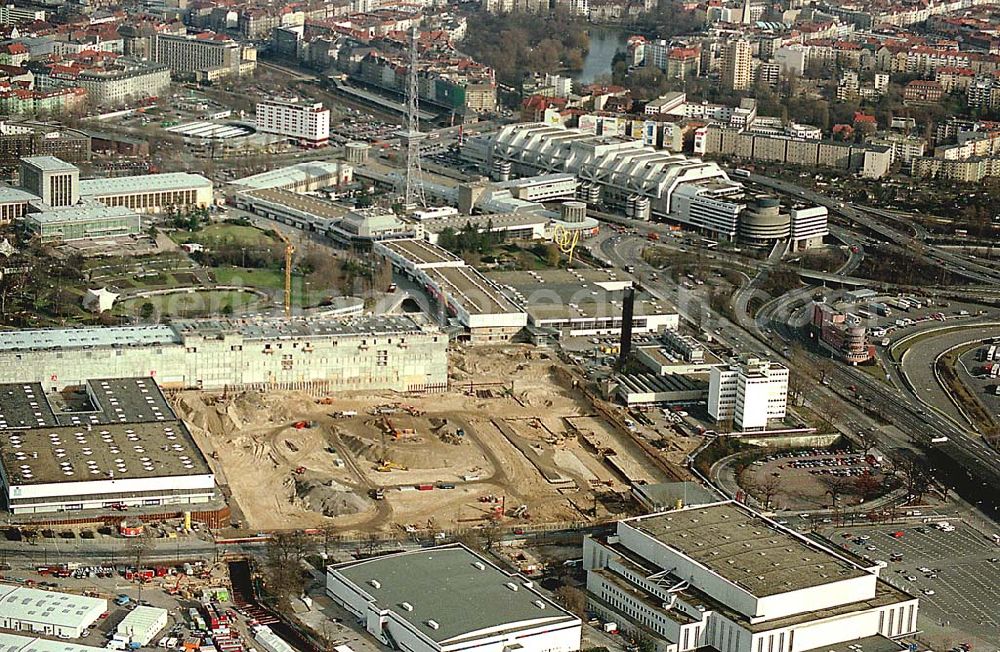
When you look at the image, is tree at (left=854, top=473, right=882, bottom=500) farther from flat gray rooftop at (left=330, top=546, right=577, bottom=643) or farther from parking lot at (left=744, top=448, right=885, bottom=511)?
flat gray rooftop at (left=330, top=546, right=577, bottom=643)

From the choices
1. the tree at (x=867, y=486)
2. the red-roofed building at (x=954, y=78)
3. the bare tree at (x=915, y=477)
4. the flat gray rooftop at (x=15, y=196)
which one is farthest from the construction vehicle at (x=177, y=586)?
the red-roofed building at (x=954, y=78)

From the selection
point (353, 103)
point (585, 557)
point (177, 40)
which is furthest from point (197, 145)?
point (585, 557)

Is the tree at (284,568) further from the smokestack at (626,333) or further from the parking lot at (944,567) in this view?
the smokestack at (626,333)

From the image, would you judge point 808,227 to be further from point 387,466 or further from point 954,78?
point 954,78

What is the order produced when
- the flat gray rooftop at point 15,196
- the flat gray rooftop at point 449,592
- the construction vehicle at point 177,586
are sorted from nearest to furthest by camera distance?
the flat gray rooftop at point 449,592
the construction vehicle at point 177,586
the flat gray rooftop at point 15,196

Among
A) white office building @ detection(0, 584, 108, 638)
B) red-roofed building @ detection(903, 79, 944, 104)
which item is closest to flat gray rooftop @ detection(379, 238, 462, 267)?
white office building @ detection(0, 584, 108, 638)

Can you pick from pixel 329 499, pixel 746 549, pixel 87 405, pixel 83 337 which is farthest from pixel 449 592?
pixel 83 337
